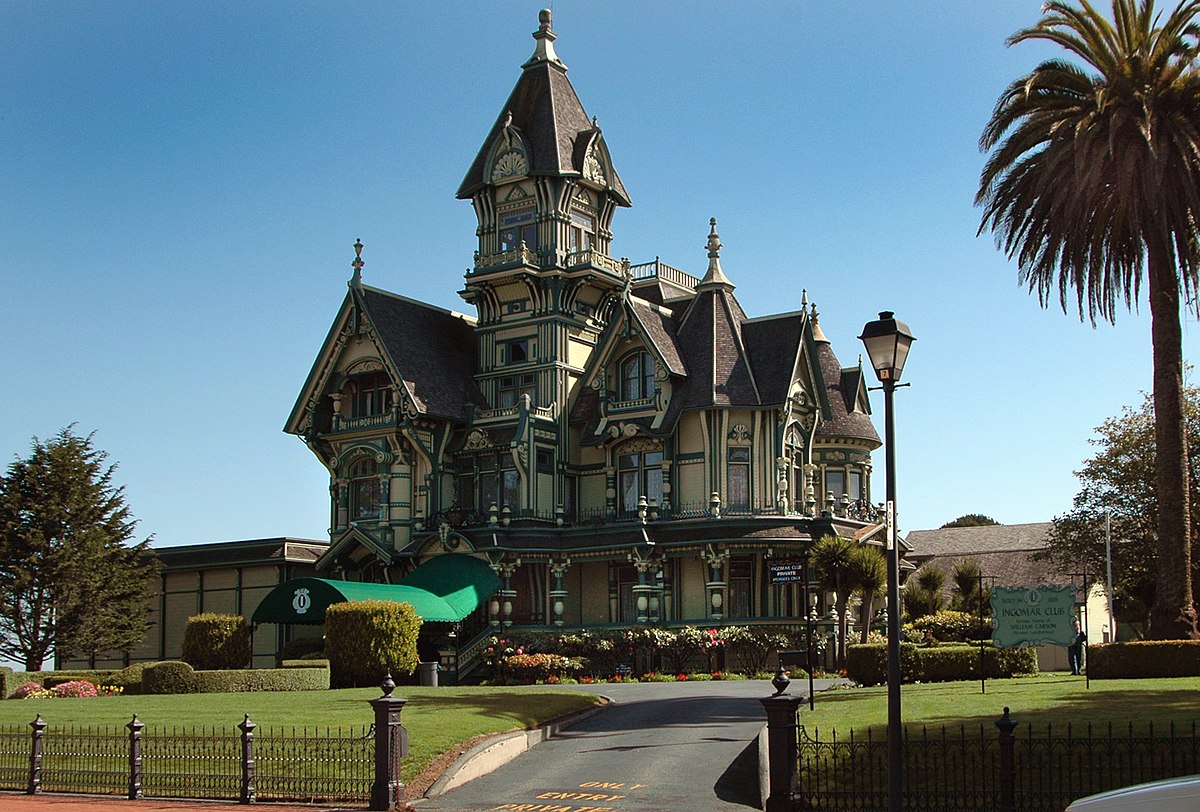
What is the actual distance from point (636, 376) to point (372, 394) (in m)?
11.6

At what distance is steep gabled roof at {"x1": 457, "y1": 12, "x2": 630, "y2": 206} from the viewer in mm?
56281

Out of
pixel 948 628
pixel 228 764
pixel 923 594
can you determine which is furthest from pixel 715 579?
pixel 228 764

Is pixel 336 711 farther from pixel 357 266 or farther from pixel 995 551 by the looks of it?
pixel 995 551

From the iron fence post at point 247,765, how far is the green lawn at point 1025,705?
9208mm

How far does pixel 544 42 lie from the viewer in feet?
199

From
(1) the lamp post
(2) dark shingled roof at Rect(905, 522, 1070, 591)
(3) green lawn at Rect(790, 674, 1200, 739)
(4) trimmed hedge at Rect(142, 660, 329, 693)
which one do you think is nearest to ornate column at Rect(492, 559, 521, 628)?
(4) trimmed hedge at Rect(142, 660, 329, 693)

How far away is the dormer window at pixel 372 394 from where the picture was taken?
57.1 metres

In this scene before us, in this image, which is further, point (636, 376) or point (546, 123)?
point (546, 123)

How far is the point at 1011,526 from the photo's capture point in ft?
261

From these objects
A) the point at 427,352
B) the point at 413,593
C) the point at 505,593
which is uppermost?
the point at 427,352

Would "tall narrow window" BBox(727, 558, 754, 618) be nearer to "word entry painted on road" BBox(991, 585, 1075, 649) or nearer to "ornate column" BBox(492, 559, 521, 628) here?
"ornate column" BBox(492, 559, 521, 628)

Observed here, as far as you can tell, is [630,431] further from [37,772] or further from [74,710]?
[37,772]

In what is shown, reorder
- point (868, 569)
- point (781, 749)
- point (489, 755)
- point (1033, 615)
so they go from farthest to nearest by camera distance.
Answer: point (868, 569)
point (1033, 615)
point (489, 755)
point (781, 749)

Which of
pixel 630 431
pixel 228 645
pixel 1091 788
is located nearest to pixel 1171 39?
pixel 1091 788
